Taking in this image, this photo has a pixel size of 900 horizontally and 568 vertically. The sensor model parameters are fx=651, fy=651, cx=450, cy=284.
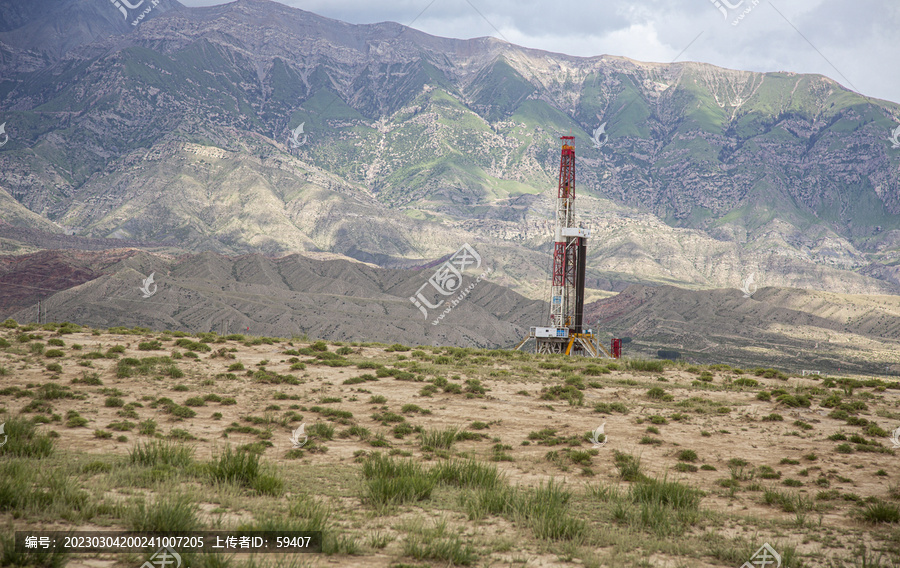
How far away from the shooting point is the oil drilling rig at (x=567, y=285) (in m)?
48.4

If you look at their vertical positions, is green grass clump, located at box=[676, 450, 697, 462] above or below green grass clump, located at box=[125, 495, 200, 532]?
below

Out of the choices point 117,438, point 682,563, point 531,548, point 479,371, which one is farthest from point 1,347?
point 682,563

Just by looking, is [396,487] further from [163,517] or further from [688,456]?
[688,456]

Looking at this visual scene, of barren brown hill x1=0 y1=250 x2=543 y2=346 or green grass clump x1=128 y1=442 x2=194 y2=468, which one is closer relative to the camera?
green grass clump x1=128 y1=442 x2=194 y2=468

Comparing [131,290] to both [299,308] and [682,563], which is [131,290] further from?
[682,563]

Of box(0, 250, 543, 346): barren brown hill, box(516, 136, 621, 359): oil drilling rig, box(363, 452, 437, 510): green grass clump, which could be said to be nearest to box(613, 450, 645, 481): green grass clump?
box(363, 452, 437, 510): green grass clump

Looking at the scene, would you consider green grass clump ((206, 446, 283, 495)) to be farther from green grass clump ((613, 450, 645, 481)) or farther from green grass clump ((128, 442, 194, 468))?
green grass clump ((613, 450, 645, 481))

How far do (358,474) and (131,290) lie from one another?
153260 mm

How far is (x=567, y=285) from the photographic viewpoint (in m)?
49.4

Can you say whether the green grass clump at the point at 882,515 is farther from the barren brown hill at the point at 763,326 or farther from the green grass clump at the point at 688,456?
the barren brown hill at the point at 763,326

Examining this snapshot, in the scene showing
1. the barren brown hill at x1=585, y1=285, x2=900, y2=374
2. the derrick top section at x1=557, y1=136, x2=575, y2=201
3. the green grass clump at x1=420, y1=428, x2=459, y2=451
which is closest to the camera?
the green grass clump at x1=420, y1=428, x2=459, y2=451

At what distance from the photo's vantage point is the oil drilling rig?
48.4 metres

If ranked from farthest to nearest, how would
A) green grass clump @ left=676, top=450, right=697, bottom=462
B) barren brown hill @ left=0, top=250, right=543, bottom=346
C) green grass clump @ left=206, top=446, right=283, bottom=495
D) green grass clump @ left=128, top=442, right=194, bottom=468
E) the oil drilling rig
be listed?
barren brown hill @ left=0, top=250, right=543, bottom=346 → the oil drilling rig → green grass clump @ left=676, top=450, right=697, bottom=462 → green grass clump @ left=128, top=442, right=194, bottom=468 → green grass clump @ left=206, top=446, right=283, bottom=495

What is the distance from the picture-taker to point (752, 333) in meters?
158
